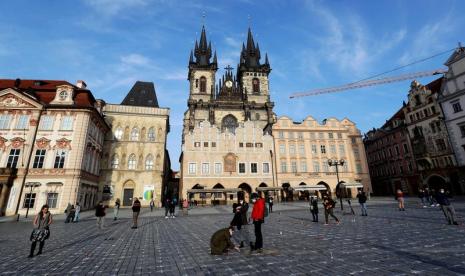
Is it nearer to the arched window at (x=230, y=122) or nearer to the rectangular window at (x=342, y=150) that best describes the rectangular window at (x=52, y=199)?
the arched window at (x=230, y=122)

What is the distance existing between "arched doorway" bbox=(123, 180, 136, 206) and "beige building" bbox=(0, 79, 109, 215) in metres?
4.90

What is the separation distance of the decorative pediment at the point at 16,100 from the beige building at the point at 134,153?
979 cm

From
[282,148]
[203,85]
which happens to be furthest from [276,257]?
[203,85]

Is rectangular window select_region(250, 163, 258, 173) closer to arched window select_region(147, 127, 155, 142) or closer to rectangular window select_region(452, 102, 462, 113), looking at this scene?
arched window select_region(147, 127, 155, 142)

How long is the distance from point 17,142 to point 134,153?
13394mm

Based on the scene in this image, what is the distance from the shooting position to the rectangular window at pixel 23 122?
27212 millimetres

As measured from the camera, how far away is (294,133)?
4075 cm

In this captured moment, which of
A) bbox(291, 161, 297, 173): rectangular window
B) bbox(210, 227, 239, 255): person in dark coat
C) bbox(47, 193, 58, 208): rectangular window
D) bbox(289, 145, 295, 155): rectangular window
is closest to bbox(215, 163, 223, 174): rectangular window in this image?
bbox(291, 161, 297, 173): rectangular window

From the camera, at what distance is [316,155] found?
40.2m

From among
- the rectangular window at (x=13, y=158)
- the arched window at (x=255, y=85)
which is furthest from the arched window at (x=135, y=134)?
the arched window at (x=255, y=85)

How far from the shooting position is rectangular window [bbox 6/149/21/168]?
2597cm

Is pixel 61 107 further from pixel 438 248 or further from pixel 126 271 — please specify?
pixel 438 248

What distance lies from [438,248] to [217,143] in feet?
105

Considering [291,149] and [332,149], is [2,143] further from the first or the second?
[332,149]
